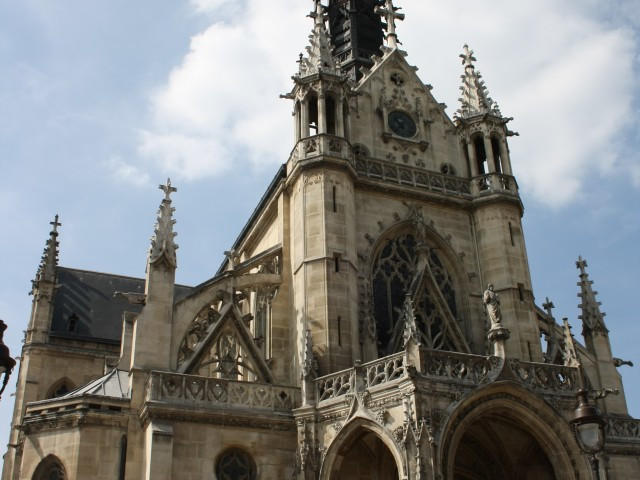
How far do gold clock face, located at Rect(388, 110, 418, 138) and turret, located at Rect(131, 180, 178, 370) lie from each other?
858cm

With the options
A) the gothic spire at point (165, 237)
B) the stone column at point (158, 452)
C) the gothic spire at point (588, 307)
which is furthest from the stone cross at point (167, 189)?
the gothic spire at point (588, 307)

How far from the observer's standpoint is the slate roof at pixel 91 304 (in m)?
31.5

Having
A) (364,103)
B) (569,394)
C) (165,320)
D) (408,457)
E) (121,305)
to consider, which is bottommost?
(408,457)

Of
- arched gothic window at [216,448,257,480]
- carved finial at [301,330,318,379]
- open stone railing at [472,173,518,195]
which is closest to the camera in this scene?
arched gothic window at [216,448,257,480]

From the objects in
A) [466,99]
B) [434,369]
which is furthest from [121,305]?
[434,369]

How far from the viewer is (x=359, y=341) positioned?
20453 millimetres

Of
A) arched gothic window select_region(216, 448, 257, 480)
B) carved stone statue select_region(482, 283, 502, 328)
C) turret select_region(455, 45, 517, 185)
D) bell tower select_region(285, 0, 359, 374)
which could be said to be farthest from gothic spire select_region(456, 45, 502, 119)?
arched gothic window select_region(216, 448, 257, 480)

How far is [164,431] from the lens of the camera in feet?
57.8

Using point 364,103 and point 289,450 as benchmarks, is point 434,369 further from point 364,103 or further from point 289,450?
point 364,103

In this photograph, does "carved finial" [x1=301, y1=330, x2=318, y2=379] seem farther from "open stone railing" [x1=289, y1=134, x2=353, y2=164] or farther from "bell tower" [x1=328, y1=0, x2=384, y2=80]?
"bell tower" [x1=328, y1=0, x2=384, y2=80]

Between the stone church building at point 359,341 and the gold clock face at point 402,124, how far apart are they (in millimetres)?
86

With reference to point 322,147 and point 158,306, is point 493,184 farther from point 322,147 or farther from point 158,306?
point 158,306

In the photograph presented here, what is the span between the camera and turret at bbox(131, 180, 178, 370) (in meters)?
19.3

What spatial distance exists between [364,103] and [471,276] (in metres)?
6.73
